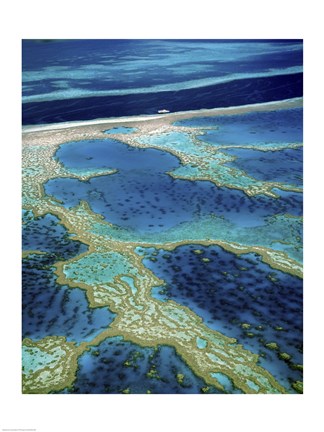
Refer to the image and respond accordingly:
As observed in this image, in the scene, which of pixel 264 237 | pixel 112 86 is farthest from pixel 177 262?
pixel 112 86

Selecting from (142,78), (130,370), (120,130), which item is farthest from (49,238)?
(142,78)

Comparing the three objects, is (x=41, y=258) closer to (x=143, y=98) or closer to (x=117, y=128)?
(x=117, y=128)

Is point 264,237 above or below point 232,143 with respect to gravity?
below

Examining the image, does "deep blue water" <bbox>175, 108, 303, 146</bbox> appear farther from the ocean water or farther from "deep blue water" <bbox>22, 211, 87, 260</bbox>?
"deep blue water" <bbox>22, 211, 87, 260</bbox>

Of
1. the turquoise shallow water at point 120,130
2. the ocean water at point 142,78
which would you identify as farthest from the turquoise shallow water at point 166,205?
the ocean water at point 142,78

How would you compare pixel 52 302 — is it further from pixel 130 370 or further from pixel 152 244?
pixel 152 244

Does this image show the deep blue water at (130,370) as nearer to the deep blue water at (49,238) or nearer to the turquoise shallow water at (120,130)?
the deep blue water at (49,238)
